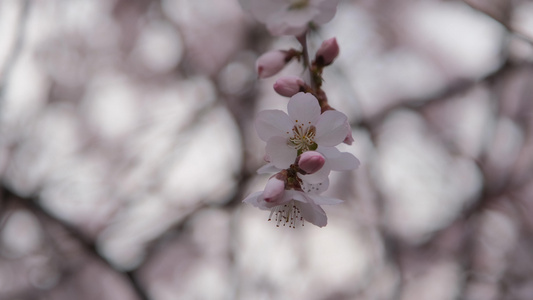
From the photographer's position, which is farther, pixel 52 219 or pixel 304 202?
pixel 52 219

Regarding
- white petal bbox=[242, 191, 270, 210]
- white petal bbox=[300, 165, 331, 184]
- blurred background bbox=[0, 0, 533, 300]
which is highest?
blurred background bbox=[0, 0, 533, 300]

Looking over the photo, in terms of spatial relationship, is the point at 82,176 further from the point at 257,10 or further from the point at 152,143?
the point at 257,10

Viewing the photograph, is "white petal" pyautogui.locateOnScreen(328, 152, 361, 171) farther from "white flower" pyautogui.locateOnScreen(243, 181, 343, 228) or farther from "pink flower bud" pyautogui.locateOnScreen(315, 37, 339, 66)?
"pink flower bud" pyautogui.locateOnScreen(315, 37, 339, 66)

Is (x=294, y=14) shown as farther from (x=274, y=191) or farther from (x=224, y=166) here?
(x=224, y=166)

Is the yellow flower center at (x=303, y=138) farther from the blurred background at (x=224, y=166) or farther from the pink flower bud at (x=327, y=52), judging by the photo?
the blurred background at (x=224, y=166)

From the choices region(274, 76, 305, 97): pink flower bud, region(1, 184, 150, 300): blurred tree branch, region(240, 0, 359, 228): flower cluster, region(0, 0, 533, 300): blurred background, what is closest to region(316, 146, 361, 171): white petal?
region(240, 0, 359, 228): flower cluster

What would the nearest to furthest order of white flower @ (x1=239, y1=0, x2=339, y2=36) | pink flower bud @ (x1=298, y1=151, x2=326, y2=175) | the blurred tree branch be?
1. pink flower bud @ (x1=298, y1=151, x2=326, y2=175)
2. white flower @ (x1=239, y1=0, x2=339, y2=36)
3. the blurred tree branch

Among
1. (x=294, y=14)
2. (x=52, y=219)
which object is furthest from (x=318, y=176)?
(x=52, y=219)
